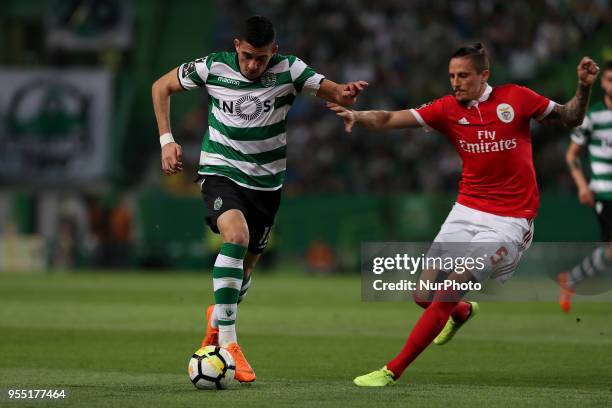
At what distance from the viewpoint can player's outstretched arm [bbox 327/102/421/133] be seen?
7.47 m

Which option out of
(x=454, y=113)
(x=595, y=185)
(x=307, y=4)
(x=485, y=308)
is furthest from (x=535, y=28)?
(x=454, y=113)

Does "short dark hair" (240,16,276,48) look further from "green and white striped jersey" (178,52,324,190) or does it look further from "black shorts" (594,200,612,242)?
"black shorts" (594,200,612,242)

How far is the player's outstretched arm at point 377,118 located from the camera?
7.47 m

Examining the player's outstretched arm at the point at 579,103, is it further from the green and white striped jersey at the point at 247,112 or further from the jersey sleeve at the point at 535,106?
the green and white striped jersey at the point at 247,112

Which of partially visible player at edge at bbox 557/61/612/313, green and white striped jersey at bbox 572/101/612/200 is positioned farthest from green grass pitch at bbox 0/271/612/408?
green and white striped jersey at bbox 572/101/612/200

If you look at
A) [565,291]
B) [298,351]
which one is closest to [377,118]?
[298,351]

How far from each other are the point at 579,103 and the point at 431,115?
0.94 metres

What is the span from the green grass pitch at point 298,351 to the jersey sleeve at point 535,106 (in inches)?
67.0

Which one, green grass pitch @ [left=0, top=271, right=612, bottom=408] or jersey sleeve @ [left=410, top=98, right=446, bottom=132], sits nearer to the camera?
green grass pitch @ [left=0, top=271, right=612, bottom=408]

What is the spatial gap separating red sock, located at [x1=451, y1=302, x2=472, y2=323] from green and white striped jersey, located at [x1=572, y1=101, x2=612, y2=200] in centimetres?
430

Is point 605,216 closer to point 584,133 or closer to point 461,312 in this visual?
point 584,133

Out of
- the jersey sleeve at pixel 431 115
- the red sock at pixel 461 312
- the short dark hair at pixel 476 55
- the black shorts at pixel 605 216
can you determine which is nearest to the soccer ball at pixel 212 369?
the red sock at pixel 461 312

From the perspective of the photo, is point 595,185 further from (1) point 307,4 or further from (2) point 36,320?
(1) point 307,4

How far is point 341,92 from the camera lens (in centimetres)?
778
